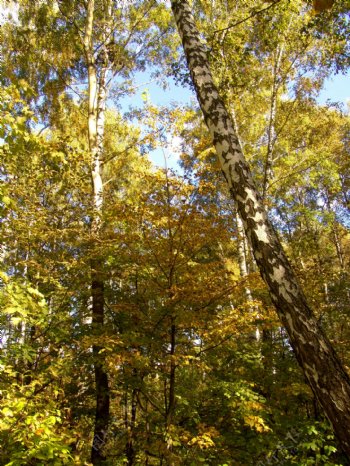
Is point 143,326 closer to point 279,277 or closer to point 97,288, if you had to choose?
point 97,288

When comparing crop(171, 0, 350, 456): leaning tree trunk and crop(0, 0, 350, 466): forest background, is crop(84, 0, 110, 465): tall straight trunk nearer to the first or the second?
crop(0, 0, 350, 466): forest background

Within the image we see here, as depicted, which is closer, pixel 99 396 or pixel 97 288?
pixel 99 396

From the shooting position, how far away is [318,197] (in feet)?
70.9

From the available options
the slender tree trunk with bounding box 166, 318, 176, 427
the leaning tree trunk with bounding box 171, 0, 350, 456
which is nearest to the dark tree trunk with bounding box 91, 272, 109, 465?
the slender tree trunk with bounding box 166, 318, 176, 427

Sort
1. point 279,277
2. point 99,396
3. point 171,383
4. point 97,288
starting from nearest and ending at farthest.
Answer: point 279,277 → point 171,383 → point 99,396 → point 97,288

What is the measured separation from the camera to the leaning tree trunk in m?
2.42

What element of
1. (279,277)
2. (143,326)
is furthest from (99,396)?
(279,277)

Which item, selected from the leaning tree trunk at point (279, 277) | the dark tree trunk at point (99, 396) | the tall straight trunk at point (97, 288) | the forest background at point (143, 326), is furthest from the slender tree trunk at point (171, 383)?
the leaning tree trunk at point (279, 277)

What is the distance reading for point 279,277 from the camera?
2.89 m

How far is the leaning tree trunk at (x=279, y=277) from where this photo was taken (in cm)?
242

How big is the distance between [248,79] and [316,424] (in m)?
9.83

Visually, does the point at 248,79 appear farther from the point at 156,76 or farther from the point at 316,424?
the point at 316,424

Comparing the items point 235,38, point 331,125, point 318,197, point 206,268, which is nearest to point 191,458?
point 206,268

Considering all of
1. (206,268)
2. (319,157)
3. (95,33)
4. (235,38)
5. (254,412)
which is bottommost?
(254,412)
